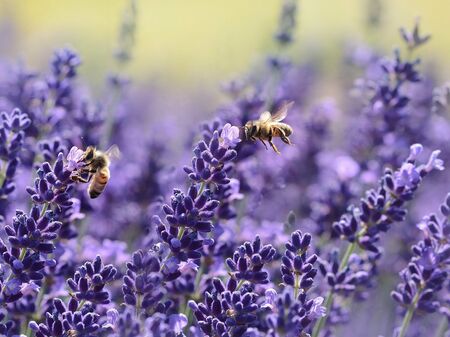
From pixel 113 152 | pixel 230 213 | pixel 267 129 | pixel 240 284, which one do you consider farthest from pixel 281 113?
Answer: pixel 240 284

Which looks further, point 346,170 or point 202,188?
point 346,170

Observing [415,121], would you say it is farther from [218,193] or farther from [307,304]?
[307,304]

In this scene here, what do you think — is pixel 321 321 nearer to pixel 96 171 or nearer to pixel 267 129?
pixel 267 129

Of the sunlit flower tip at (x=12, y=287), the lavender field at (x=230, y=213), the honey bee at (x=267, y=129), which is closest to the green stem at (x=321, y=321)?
the lavender field at (x=230, y=213)

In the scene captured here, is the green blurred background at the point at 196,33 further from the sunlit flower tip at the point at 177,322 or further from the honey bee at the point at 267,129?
the sunlit flower tip at the point at 177,322

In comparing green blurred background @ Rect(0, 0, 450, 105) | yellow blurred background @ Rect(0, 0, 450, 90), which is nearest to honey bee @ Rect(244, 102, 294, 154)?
green blurred background @ Rect(0, 0, 450, 105)

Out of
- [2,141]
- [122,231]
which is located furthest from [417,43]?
[2,141]

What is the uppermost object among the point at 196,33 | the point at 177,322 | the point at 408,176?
the point at 196,33
